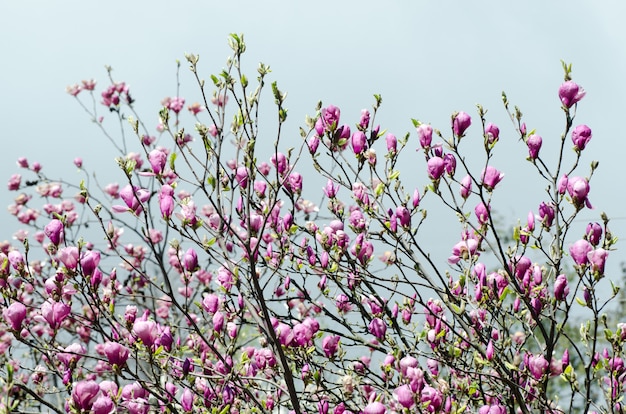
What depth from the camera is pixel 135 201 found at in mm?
2020

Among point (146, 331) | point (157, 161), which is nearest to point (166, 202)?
point (157, 161)

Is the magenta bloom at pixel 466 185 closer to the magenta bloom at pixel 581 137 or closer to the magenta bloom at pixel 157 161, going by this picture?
the magenta bloom at pixel 581 137

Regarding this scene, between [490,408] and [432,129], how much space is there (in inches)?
36.6

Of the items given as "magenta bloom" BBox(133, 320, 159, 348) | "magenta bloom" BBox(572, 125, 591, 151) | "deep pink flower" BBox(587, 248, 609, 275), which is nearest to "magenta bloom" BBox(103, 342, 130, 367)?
"magenta bloom" BBox(133, 320, 159, 348)

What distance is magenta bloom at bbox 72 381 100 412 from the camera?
59.5 inches

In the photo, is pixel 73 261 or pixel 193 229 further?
pixel 193 229

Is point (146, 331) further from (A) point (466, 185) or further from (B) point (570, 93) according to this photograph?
(B) point (570, 93)

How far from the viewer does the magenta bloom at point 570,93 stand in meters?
2.11

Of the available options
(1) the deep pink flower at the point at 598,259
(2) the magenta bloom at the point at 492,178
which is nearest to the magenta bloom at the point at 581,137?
(2) the magenta bloom at the point at 492,178

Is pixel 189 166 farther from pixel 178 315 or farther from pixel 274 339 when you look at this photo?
pixel 178 315

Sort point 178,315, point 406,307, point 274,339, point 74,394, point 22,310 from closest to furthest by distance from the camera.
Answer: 1. point 74,394
2. point 274,339
3. point 22,310
4. point 406,307
5. point 178,315

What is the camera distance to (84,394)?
1517 millimetres

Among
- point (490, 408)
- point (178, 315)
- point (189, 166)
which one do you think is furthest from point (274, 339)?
point (178, 315)

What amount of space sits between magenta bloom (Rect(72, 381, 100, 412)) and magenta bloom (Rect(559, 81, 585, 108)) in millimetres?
1679
